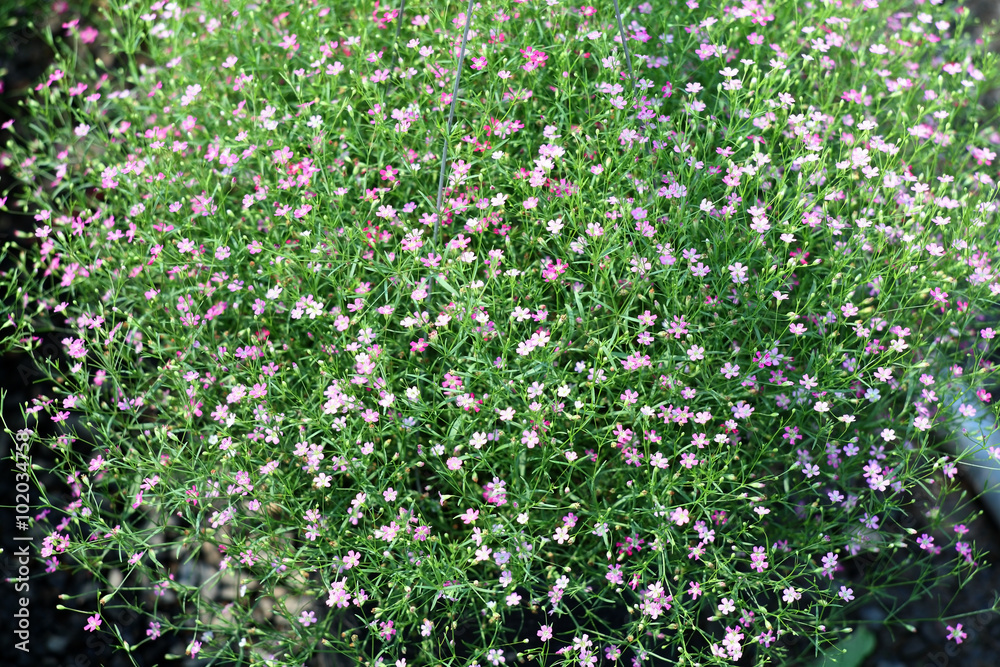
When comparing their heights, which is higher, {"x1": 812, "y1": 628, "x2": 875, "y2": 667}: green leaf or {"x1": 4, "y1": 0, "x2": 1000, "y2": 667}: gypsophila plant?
{"x1": 4, "y1": 0, "x2": 1000, "y2": 667}: gypsophila plant

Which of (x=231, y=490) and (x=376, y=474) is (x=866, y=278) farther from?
(x=231, y=490)

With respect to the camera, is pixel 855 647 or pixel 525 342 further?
pixel 855 647

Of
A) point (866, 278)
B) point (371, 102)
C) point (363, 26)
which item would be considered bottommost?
point (866, 278)

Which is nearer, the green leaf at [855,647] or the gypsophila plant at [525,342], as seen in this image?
the gypsophila plant at [525,342]

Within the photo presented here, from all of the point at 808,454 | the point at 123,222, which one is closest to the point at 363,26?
the point at 123,222

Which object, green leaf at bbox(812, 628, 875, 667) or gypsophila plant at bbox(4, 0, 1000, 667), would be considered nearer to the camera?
gypsophila plant at bbox(4, 0, 1000, 667)

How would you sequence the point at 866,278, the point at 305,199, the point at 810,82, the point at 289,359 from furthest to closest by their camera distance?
the point at 810,82 → the point at 289,359 → the point at 305,199 → the point at 866,278

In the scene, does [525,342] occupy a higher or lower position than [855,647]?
higher

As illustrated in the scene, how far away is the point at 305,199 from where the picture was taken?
2127 millimetres

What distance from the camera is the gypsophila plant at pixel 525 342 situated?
6.23 ft

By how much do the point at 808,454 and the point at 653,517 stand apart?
0.44 meters

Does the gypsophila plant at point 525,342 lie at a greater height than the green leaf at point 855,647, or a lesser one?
greater

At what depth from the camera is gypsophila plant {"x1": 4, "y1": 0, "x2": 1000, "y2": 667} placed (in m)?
1.90

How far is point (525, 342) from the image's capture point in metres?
1.90
